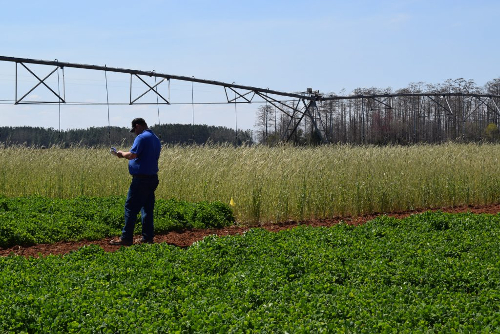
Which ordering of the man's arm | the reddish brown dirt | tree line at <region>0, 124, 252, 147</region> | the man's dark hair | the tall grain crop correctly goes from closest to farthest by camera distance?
the man's arm
the reddish brown dirt
the man's dark hair
the tall grain crop
tree line at <region>0, 124, 252, 147</region>

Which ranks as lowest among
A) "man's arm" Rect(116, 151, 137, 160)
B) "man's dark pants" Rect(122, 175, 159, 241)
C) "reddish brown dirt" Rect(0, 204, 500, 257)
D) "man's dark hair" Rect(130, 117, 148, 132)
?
"reddish brown dirt" Rect(0, 204, 500, 257)

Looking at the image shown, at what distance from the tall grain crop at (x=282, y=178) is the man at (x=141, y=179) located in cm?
318

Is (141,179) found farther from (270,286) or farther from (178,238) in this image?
(270,286)

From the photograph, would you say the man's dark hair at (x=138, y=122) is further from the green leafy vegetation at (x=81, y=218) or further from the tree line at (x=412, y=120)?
the tree line at (x=412, y=120)

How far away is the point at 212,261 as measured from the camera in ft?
25.5

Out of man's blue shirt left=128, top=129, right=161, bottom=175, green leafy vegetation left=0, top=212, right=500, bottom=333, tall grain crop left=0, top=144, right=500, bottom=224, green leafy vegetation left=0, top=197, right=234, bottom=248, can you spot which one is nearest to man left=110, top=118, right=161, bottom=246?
man's blue shirt left=128, top=129, right=161, bottom=175

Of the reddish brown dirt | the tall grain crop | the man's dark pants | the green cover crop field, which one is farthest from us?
the tall grain crop

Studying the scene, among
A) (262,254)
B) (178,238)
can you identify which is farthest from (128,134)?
(262,254)

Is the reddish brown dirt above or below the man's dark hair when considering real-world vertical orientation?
below

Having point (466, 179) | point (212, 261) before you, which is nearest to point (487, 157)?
point (466, 179)

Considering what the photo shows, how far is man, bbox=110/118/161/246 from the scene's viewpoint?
1002cm

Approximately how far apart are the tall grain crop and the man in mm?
3183

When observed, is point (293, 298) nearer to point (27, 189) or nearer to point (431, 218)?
point (431, 218)

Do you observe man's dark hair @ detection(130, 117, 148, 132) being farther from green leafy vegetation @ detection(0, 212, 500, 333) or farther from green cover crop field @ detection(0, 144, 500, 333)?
green leafy vegetation @ detection(0, 212, 500, 333)
